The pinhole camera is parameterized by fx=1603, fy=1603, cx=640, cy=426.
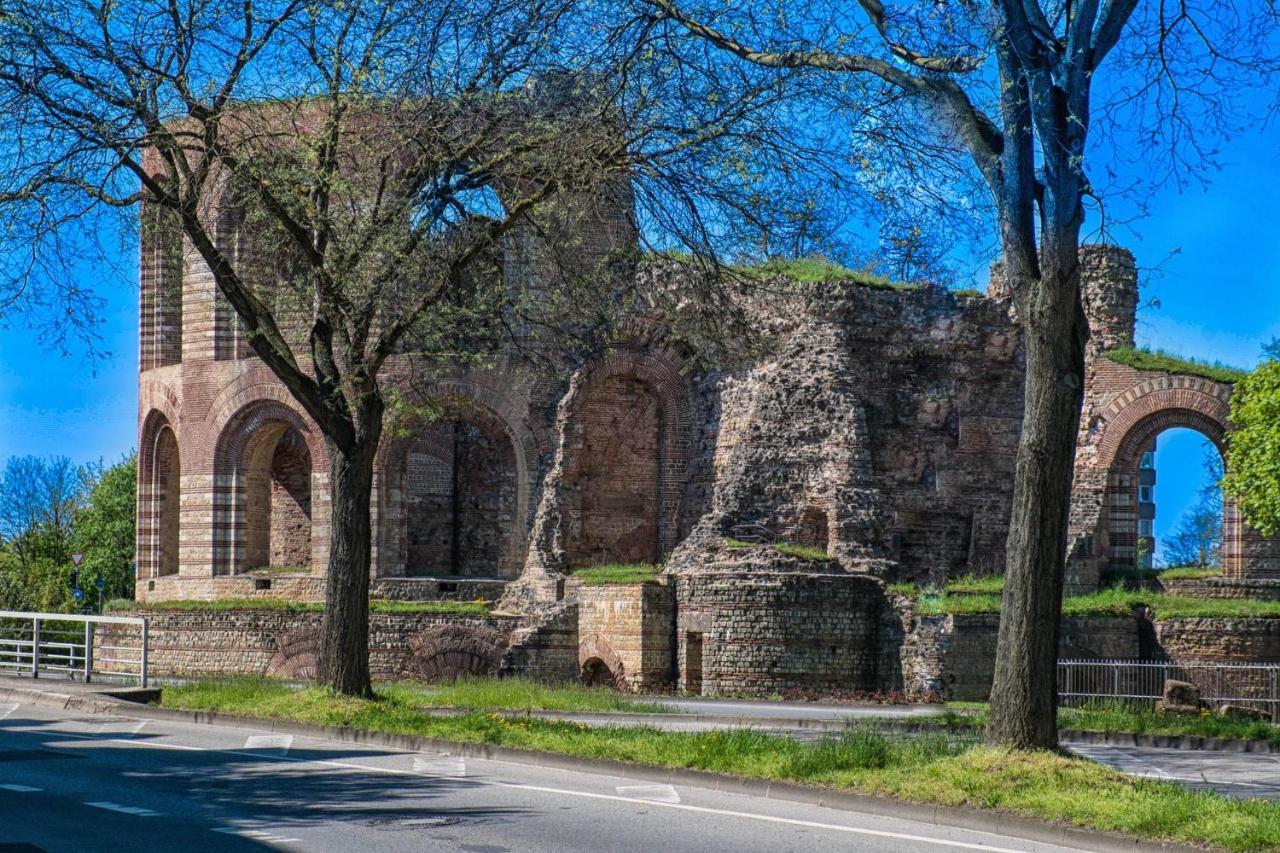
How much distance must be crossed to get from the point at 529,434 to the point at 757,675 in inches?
364

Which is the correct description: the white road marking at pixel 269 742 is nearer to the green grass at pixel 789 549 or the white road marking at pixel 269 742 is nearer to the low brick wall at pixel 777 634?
the low brick wall at pixel 777 634

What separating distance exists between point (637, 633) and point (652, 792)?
57.4 feet

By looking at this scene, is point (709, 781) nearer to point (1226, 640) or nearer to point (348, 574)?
point (348, 574)

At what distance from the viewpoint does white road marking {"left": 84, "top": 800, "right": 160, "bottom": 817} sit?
Result: 34.9 ft

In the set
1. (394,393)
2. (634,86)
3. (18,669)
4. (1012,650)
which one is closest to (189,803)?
(1012,650)

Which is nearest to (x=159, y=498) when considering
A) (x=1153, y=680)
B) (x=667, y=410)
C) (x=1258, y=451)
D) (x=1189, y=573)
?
(x=667, y=410)

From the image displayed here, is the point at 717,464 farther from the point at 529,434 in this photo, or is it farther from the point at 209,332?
the point at 209,332

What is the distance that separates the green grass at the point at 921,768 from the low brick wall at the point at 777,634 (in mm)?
11965

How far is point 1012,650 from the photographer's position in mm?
12750

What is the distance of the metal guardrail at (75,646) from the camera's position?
22.4m

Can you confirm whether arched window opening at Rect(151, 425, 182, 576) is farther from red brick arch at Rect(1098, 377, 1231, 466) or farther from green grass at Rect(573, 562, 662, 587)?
red brick arch at Rect(1098, 377, 1231, 466)

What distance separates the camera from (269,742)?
16031 mm

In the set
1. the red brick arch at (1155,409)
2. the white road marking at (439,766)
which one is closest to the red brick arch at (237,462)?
the red brick arch at (1155,409)

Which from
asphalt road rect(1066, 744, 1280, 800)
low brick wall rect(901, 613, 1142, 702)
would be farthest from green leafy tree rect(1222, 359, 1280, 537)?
asphalt road rect(1066, 744, 1280, 800)
